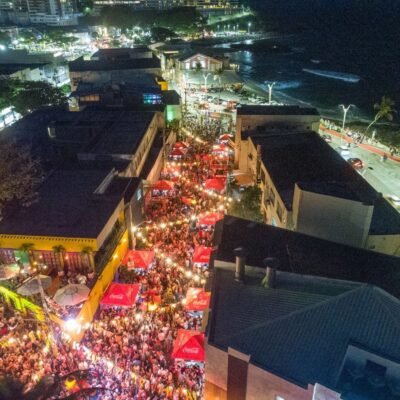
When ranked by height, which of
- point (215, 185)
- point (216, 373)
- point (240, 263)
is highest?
point (240, 263)

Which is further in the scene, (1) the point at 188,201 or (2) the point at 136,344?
(1) the point at 188,201

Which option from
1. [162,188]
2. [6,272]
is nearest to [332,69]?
[162,188]

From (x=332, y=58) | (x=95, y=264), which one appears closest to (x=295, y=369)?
(x=95, y=264)

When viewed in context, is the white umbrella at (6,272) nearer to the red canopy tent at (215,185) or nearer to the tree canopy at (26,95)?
the red canopy tent at (215,185)

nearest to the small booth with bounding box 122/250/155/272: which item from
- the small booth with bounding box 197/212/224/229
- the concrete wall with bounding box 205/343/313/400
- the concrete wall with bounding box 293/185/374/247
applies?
the small booth with bounding box 197/212/224/229

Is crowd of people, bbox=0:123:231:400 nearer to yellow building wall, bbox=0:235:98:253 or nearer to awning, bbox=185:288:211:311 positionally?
awning, bbox=185:288:211:311

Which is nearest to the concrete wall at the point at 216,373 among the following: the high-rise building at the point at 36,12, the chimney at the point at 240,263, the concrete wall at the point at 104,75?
the chimney at the point at 240,263

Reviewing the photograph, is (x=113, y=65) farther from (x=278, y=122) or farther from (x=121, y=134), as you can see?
(x=278, y=122)
